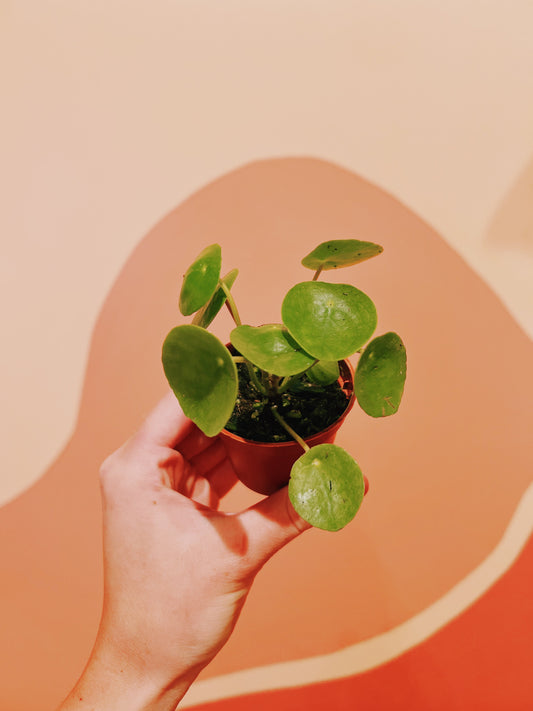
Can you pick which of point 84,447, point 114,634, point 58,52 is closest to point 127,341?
point 84,447

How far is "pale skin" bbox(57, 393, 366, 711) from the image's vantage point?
792 millimetres

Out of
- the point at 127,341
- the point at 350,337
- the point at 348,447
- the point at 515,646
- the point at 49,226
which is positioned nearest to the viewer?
the point at 350,337

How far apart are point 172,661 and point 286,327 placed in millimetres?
520

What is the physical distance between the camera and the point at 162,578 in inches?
31.5

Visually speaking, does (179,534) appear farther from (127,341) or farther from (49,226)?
(49,226)

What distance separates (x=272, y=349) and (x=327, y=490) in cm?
16

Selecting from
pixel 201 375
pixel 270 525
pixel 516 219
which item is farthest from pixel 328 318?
pixel 516 219

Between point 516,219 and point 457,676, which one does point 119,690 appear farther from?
point 516,219

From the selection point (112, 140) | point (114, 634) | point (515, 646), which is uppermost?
point (112, 140)

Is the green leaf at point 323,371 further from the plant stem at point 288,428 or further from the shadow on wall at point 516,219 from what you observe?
the shadow on wall at point 516,219

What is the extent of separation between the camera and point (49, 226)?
57.9 inches

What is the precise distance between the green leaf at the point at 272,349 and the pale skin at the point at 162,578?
0.25 meters

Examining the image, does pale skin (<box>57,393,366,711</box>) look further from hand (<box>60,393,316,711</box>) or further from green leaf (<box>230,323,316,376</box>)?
green leaf (<box>230,323,316,376</box>)

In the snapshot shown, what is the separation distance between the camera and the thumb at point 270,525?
78cm
